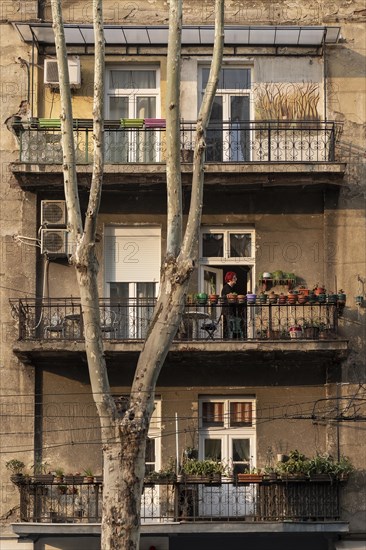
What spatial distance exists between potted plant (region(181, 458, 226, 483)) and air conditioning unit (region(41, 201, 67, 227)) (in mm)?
4646

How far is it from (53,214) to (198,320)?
10.2ft

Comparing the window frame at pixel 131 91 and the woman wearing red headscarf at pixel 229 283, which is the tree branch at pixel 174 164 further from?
the window frame at pixel 131 91

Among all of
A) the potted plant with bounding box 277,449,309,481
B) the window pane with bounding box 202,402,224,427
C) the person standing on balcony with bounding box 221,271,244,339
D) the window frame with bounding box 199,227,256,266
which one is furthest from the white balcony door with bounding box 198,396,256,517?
the window frame with bounding box 199,227,256,266

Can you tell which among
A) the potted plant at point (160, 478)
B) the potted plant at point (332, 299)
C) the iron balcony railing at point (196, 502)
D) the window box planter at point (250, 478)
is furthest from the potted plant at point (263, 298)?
the potted plant at point (160, 478)

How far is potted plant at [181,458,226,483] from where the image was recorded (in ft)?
77.1

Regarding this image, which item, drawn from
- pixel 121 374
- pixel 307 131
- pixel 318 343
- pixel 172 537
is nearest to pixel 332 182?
pixel 307 131

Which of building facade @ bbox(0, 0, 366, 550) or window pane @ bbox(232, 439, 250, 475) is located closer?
building facade @ bbox(0, 0, 366, 550)

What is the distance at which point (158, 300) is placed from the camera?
1862 centimetres

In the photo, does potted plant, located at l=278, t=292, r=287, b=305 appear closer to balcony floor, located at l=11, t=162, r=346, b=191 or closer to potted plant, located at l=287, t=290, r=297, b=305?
potted plant, located at l=287, t=290, r=297, b=305

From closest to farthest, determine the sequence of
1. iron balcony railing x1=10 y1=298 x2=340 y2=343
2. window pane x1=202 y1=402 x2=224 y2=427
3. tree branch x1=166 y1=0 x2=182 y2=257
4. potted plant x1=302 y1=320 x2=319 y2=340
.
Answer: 1. tree branch x1=166 y1=0 x2=182 y2=257
2. potted plant x1=302 y1=320 x2=319 y2=340
3. iron balcony railing x1=10 y1=298 x2=340 y2=343
4. window pane x1=202 y1=402 x2=224 y2=427

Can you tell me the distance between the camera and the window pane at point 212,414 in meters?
24.7

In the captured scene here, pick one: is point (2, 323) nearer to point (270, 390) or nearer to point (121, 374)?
point (121, 374)

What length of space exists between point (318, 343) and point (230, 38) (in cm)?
560

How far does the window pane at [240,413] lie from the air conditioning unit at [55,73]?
6.20 metres
